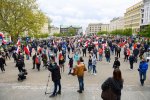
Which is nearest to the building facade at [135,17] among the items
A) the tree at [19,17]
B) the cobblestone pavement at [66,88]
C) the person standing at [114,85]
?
the tree at [19,17]

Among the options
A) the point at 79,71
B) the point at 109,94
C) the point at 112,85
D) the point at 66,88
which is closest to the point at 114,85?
the point at 112,85

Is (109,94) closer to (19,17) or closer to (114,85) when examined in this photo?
(114,85)

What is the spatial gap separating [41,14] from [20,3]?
13.7 ft

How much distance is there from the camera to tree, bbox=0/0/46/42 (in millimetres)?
47562

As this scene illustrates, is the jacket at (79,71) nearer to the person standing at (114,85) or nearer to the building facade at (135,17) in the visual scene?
the person standing at (114,85)

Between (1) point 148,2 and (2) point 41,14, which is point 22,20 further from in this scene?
(1) point 148,2

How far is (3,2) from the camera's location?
4662 centimetres

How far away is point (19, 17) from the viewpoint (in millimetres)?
48031

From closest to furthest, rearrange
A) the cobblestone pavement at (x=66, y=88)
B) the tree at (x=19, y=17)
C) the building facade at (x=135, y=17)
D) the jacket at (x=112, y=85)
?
the jacket at (x=112, y=85) < the cobblestone pavement at (x=66, y=88) < the tree at (x=19, y=17) < the building facade at (x=135, y=17)

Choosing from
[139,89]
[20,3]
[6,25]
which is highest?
[20,3]

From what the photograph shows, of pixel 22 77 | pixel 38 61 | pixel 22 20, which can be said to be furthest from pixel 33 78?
pixel 22 20

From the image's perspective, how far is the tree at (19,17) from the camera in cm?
4756

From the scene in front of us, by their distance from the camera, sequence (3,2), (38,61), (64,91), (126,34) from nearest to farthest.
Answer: (64,91) → (38,61) → (3,2) → (126,34)

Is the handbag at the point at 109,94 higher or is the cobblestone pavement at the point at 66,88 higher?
the handbag at the point at 109,94
